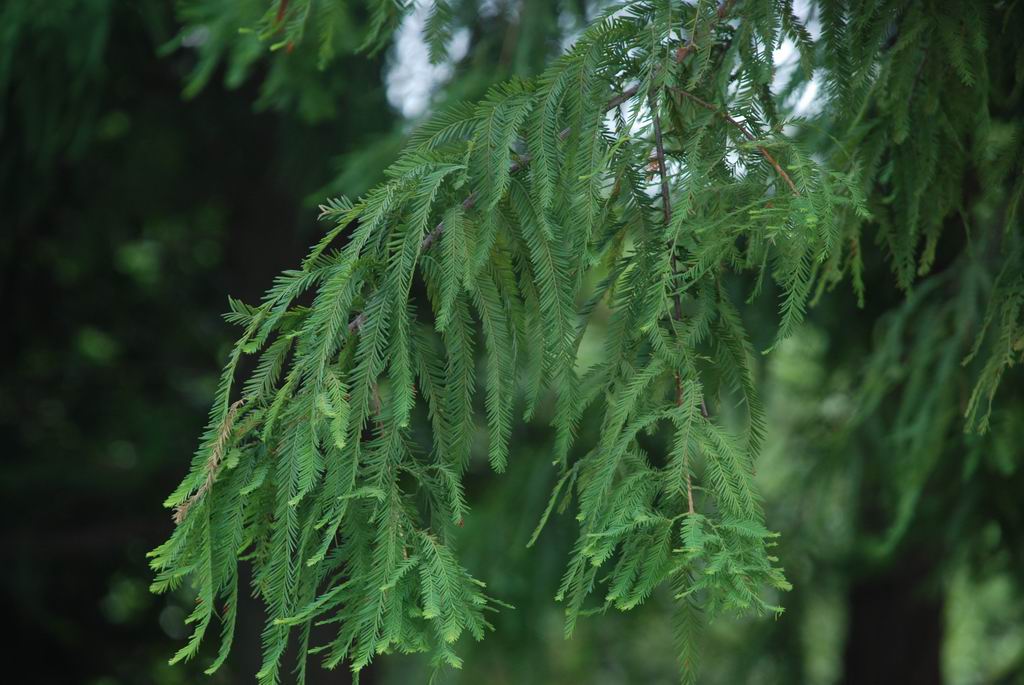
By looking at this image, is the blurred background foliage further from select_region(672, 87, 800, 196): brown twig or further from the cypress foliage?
select_region(672, 87, 800, 196): brown twig

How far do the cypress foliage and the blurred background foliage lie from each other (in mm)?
674

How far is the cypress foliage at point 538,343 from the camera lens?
1.63 metres

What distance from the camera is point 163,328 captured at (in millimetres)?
6516

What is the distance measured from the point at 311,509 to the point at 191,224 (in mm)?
5273

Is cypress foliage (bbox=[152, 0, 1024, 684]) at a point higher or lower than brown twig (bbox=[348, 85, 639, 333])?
lower

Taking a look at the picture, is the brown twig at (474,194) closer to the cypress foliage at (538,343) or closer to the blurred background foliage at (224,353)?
the cypress foliage at (538,343)

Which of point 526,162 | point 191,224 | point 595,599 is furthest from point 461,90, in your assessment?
point 191,224

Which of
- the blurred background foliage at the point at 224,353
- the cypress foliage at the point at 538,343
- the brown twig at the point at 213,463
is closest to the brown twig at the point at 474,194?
the cypress foliage at the point at 538,343

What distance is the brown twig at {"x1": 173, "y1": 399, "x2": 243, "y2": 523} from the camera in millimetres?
1666

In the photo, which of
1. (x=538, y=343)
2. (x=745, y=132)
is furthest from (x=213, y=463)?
(x=745, y=132)

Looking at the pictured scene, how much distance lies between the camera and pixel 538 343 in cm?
179

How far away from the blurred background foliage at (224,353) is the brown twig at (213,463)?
3.07 ft

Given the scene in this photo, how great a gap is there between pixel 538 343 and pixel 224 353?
136cm

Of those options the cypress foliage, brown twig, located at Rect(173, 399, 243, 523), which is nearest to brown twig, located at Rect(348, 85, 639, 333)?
the cypress foliage
